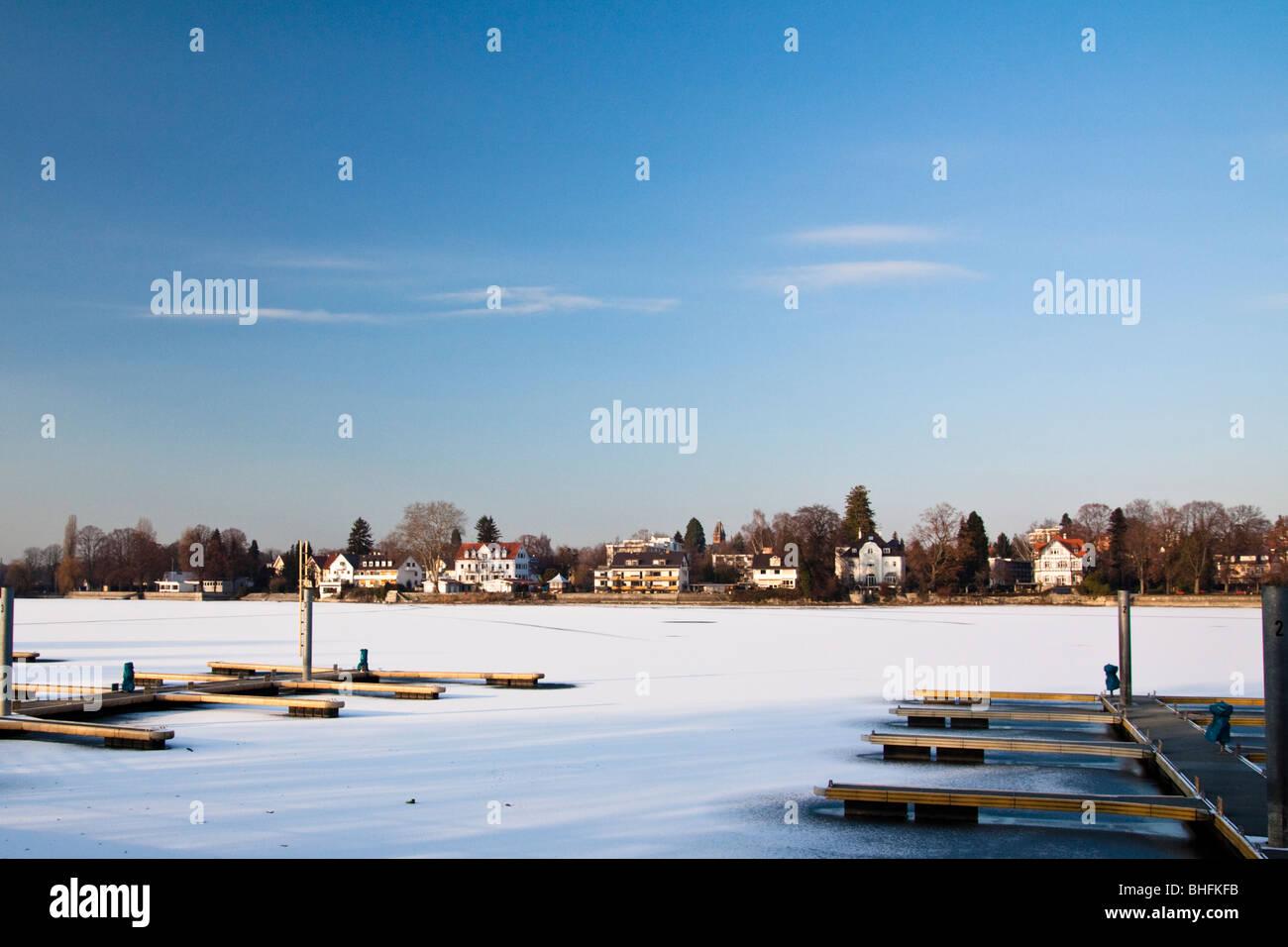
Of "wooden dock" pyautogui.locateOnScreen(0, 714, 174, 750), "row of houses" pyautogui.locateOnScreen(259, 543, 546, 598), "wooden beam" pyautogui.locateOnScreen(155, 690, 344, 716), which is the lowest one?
"row of houses" pyautogui.locateOnScreen(259, 543, 546, 598)

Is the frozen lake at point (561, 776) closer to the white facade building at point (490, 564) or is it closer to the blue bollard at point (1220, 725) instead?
the blue bollard at point (1220, 725)

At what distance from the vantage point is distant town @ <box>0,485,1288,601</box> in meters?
88.6

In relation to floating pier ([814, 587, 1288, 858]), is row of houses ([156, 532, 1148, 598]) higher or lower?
lower

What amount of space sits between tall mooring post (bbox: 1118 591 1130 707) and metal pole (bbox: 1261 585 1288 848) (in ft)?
29.7

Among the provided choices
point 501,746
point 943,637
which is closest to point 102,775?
point 501,746

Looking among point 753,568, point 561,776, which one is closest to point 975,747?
point 561,776

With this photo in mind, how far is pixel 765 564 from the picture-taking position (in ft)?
422

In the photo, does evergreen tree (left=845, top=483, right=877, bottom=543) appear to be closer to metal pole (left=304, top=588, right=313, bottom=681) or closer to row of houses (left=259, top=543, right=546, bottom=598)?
row of houses (left=259, top=543, right=546, bottom=598)

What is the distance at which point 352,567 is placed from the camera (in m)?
139

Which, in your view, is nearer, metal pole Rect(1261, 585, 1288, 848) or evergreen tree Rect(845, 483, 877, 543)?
metal pole Rect(1261, 585, 1288, 848)

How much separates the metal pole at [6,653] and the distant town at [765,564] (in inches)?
2753

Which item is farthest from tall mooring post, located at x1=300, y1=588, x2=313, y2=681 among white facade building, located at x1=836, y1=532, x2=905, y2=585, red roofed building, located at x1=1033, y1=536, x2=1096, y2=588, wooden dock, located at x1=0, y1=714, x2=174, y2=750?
red roofed building, located at x1=1033, y1=536, x2=1096, y2=588
